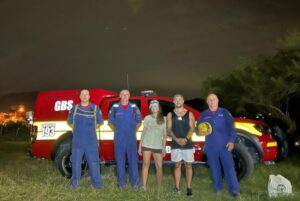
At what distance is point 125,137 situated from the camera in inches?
301

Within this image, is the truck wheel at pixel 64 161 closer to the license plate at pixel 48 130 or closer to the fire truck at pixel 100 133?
the fire truck at pixel 100 133

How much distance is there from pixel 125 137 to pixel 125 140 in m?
0.05

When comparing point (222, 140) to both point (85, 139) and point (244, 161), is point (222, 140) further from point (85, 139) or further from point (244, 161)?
point (85, 139)

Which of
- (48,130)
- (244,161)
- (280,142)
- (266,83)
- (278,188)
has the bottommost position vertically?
(278,188)

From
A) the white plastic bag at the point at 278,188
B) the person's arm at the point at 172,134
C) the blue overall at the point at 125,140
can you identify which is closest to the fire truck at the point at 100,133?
the blue overall at the point at 125,140

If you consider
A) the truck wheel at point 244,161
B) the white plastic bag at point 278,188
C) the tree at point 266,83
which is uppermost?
the tree at point 266,83

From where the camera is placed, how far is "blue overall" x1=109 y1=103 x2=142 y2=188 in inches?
301

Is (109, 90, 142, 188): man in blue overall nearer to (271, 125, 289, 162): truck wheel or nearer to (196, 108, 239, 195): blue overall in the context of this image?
(196, 108, 239, 195): blue overall

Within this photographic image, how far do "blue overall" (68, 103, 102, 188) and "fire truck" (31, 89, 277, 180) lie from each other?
4.56ft

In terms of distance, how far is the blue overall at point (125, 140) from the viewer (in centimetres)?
764

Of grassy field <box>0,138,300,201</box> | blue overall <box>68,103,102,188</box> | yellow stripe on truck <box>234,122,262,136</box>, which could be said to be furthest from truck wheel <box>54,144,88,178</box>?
yellow stripe on truck <box>234,122,262,136</box>

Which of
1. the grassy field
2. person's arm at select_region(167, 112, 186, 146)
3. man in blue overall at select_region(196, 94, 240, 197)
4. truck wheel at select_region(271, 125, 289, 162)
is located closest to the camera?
the grassy field

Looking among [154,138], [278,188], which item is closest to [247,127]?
[278,188]

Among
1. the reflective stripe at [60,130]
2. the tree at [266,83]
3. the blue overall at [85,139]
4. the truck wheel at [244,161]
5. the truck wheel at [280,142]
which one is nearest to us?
the blue overall at [85,139]
